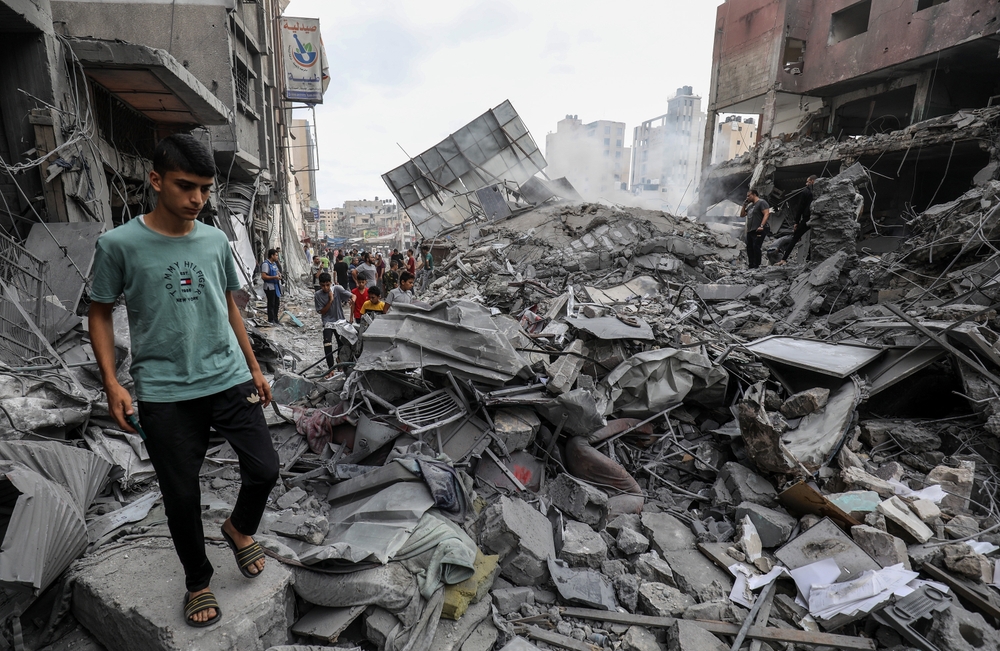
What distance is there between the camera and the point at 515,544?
2.73 metres

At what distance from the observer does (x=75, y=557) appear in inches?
82.0

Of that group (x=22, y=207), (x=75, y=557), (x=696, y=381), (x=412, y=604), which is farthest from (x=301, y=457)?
(x=22, y=207)

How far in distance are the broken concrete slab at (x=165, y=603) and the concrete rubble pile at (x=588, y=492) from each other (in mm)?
10

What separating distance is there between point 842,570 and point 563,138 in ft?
106

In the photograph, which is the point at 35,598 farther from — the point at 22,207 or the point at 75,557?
the point at 22,207

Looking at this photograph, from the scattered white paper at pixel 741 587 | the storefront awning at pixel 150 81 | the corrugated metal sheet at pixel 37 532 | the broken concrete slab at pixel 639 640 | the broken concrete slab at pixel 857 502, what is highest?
the storefront awning at pixel 150 81

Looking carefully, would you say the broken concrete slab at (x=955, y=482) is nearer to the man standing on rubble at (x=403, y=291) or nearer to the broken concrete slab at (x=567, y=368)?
the broken concrete slab at (x=567, y=368)

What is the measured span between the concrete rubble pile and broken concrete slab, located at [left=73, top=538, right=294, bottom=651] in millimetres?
10

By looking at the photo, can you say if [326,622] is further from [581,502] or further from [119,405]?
[581,502]

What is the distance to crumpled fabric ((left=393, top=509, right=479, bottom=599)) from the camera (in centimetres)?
227

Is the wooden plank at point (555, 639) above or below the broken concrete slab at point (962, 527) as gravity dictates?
below

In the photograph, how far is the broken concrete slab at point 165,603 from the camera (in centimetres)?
174

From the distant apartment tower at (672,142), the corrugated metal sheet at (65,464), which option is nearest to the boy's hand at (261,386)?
the corrugated metal sheet at (65,464)

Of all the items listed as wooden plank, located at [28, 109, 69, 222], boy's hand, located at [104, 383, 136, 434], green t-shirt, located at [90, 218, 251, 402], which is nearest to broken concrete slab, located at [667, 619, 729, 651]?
green t-shirt, located at [90, 218, 251, 402]
